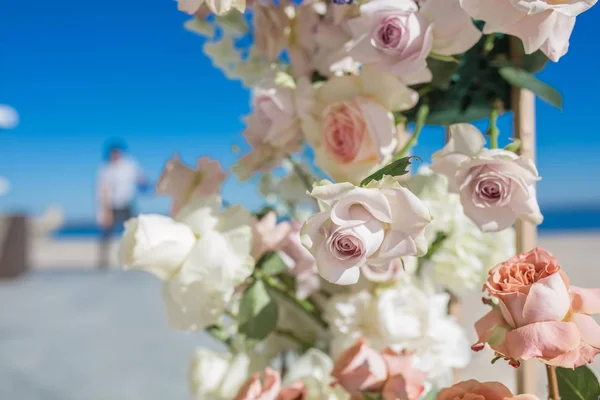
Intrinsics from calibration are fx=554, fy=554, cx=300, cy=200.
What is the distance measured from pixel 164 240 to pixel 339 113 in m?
0.14

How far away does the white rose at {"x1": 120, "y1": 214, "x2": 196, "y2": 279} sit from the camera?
34cm

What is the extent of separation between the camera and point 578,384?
0.31 meters

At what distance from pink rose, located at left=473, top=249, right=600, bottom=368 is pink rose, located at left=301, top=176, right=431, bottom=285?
0.16 ft

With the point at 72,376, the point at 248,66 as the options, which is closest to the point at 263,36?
the point at 248,66

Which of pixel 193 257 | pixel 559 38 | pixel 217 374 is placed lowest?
pixel 217 374

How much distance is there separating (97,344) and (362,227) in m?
2.81

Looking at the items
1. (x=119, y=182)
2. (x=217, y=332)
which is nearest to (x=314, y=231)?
(x=217, y=332)

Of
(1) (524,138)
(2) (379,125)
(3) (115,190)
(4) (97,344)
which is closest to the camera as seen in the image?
(2) (379,125)

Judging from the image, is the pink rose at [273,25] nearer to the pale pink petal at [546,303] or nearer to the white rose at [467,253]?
the white rose at [467,253]

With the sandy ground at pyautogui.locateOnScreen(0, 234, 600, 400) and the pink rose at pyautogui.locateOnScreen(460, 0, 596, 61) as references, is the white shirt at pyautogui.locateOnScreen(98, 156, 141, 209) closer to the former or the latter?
the sandy ground at pyautogui.locateOnScreen(0, 234, 600, 400)

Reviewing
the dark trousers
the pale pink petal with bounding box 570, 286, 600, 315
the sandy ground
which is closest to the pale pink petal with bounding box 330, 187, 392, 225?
the pale pink petal with bounding box 570, 286, 600, 315

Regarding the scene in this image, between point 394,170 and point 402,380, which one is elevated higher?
point 394,170

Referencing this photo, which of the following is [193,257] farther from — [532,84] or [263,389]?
[532,84]

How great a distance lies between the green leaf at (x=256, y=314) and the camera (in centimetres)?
42
